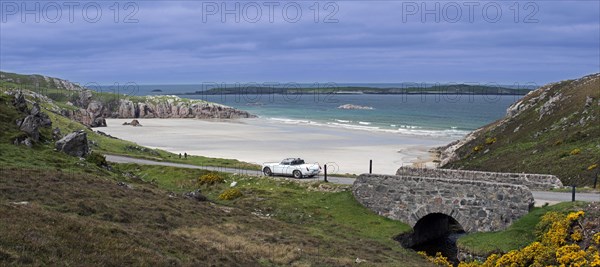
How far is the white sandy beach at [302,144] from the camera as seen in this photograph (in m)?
71.5

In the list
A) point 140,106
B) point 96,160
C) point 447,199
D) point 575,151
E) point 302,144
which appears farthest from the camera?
point 140,106

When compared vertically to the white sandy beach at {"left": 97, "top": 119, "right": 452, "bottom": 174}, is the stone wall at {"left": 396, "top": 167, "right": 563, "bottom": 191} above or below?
above

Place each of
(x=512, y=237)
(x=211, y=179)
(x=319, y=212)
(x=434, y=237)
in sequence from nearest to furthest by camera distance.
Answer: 1. (x=512, y=237)
2. (x=319, y=212)
3. (x=434, y=237)
4. (x=211, y=179)

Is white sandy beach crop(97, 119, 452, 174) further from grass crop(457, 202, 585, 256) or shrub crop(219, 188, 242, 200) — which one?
grass crop(457, 202, 585, 256)

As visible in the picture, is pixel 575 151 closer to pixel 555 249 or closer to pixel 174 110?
pixel 555 249

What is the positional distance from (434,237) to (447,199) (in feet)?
16.7

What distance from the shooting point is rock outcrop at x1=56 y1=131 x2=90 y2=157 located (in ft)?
134

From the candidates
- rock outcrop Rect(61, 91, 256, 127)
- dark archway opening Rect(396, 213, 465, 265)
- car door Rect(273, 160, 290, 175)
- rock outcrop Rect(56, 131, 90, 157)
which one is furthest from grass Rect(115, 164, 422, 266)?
rock outcrop Rect(61, 91, 256, 127)

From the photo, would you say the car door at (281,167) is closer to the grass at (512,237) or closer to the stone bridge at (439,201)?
the stone bridge at (439,201)

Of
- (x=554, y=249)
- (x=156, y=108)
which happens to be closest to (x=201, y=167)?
(x=554, y=249)

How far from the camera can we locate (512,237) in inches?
1030

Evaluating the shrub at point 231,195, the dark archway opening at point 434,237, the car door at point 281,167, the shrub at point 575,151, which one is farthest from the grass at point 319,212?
the shrub at point 575,151

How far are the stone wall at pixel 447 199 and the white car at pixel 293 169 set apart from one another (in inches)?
301

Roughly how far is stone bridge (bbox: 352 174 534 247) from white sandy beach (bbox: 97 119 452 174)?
25457 mm
